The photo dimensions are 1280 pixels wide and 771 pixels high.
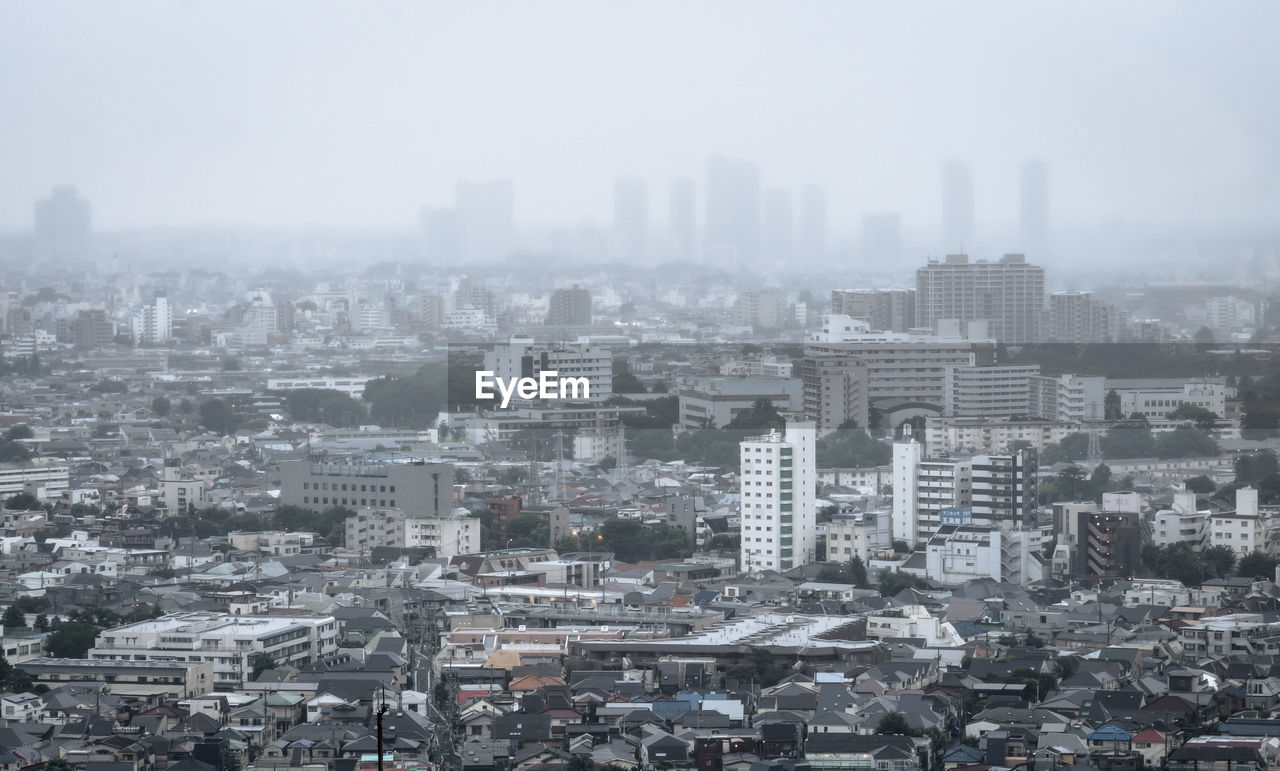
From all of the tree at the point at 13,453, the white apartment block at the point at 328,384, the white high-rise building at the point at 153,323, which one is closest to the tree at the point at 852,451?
the tree at the point at 13,453

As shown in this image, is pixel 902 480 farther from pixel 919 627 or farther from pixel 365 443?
pixel 365 443

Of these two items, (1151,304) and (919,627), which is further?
(1151,304)

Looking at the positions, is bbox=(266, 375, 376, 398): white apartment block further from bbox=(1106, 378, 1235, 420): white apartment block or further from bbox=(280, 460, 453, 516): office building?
bbox=(280, 460, 453, 516): office building

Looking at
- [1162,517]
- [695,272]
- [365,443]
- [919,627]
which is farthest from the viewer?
[695,272]

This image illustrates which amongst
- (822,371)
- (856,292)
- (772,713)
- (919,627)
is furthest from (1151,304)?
(772,713)

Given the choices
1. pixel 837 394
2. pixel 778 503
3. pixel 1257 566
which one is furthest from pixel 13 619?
pixel 837 394

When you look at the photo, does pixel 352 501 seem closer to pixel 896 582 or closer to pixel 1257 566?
pixel 896 582

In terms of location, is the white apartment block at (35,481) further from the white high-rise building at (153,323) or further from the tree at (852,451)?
the white high-rise building at (153,323)
